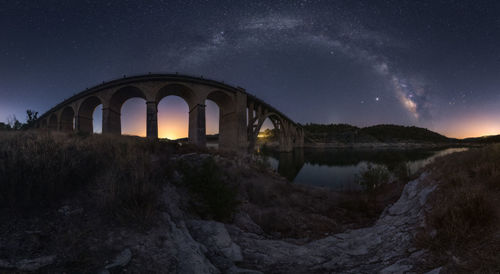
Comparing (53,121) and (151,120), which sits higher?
(53,121)

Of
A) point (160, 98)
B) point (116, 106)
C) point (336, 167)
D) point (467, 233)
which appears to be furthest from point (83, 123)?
point (336, 167)

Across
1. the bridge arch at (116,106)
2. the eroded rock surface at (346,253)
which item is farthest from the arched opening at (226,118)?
the eroded rock surface at (346,253)

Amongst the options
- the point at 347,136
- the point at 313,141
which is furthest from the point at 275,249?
the point at 347,136

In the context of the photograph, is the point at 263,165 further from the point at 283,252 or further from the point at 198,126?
the point at 283,252

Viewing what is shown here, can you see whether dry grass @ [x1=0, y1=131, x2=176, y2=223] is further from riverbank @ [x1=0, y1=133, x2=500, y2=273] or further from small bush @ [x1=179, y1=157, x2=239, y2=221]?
small bush @ [x1=179, y1=157, x2=239, y2=221]

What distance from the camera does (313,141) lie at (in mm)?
93562

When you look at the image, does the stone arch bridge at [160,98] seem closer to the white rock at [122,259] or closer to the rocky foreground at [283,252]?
the rocky foreground at [283,252]

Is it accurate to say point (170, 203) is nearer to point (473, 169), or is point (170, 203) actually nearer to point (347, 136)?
point (473, 169)

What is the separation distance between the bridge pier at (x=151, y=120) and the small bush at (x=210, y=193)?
62.3 feet

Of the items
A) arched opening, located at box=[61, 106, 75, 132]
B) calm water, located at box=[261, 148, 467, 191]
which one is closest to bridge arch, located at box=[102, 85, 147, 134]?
arched opening, located at box=[61, 106, 75, 132]

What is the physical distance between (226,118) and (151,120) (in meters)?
11.5

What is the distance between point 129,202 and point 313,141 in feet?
316

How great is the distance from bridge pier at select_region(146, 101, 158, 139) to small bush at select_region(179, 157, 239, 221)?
19.0m

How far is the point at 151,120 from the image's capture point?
22359 millimetres
